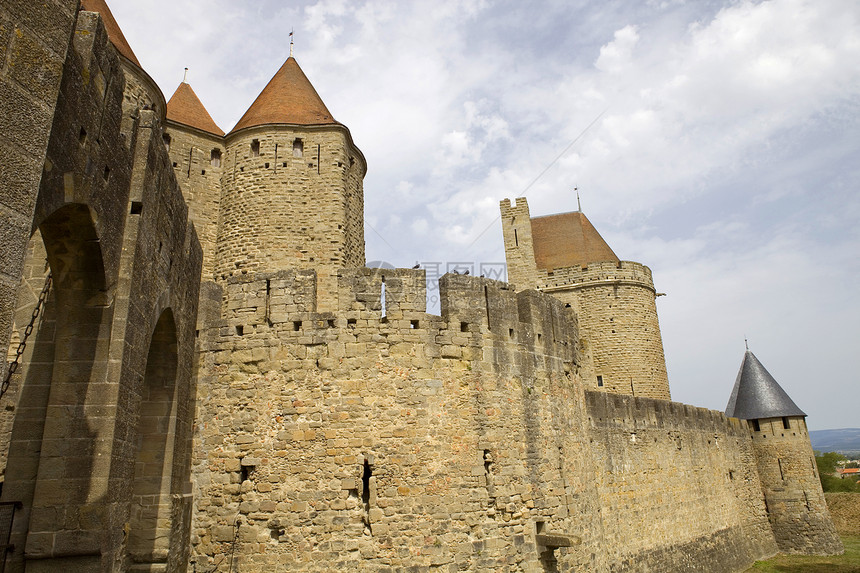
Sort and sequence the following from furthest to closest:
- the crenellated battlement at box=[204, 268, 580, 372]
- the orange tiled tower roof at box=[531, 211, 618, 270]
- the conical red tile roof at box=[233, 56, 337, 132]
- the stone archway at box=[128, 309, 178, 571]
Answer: the orange tiled tower roof at box=[531, 211, 618, 270]
the conical red tile roof at box=[233, 56, 337, 132]
the crenellated battlement at box=[204, 268, 580, 372]
the stone archway at box=[128, 309, 178, 571]

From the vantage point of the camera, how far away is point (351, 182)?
16.8 m

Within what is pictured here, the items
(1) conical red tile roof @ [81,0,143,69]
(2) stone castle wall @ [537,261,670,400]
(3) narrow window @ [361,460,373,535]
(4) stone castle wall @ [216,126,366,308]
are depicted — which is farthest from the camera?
(2) stone castle wall @ [537,261,670,400]

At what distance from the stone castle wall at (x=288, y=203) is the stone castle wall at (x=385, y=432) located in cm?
662

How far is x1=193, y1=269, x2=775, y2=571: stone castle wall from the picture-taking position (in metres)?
7.40

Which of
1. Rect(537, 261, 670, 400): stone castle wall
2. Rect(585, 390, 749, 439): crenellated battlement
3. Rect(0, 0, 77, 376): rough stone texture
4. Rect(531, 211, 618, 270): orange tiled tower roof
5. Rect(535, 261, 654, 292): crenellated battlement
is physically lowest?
Rect(585, 390, 749, 439): crenellated battlement

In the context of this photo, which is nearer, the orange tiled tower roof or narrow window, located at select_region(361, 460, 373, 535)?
narrow window, located at select_region(361, 460, 373, 535)

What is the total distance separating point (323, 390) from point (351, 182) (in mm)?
10038

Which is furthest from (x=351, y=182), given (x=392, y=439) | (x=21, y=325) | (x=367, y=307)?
(x=21, y=325)

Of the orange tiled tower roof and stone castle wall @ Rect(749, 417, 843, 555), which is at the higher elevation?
the orange tiled tower roof

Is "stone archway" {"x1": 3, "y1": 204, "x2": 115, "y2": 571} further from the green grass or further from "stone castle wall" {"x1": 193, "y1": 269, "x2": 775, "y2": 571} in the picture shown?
the green grass

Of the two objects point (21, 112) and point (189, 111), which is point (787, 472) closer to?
point (189, 111)

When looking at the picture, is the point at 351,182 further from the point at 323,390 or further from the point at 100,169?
the point at 100,169

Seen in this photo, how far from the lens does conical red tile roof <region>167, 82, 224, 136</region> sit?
1694cm

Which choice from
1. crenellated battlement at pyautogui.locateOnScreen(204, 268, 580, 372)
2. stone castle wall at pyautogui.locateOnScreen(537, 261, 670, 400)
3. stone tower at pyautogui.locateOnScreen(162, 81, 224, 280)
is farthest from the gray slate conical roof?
stone tower at pyautogui.locateOnScreen(162, 81, 224, 280)
